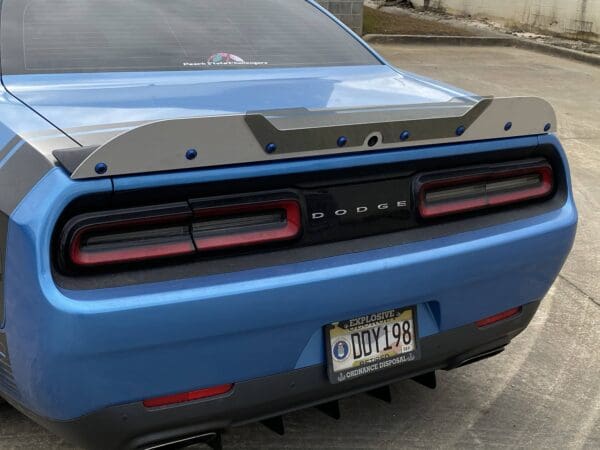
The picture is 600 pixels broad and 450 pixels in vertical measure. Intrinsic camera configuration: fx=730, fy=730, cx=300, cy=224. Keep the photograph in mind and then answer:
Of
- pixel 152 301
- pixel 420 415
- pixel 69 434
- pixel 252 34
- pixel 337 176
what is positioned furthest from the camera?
pixel 252 34

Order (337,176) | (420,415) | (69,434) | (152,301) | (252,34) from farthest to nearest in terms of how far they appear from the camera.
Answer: (252,34) < (420,415) < (337,176) < (69,434) < (152,301)

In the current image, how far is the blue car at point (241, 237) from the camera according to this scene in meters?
1.85

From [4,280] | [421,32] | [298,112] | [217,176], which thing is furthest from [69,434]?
[421,32]

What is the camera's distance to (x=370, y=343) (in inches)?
90.8

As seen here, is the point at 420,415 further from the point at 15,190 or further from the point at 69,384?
the point at 15,190

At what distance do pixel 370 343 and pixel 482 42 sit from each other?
48.1 feet

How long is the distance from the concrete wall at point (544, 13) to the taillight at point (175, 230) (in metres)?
15.3

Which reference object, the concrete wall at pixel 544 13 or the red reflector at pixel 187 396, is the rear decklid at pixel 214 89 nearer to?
the red reflector at pixel 187 396

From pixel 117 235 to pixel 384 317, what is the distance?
0.87 metres

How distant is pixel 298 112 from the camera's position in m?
2.18

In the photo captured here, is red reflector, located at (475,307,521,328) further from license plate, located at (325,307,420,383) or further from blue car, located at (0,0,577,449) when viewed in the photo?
license plate, located at (325,307,420,383)

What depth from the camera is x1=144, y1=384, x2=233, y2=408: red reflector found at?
2004mm

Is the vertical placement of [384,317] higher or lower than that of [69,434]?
higher

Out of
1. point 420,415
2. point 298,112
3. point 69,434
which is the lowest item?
point 420,415
